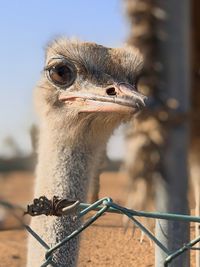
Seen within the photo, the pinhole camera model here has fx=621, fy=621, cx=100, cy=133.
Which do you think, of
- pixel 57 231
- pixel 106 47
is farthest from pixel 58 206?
pixel 106 47

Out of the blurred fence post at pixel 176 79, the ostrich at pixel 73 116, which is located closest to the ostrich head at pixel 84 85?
the ostrich at pixel 73 116

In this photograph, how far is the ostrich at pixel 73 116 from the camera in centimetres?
180

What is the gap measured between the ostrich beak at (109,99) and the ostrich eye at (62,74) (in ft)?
0.16

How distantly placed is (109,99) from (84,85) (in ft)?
0.83

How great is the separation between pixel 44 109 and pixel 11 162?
1070mm

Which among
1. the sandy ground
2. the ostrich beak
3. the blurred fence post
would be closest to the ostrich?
the ostrich beak

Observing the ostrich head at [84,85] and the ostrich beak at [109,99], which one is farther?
the ostrich head at [84,85]

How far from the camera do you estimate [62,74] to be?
2305 millimetres

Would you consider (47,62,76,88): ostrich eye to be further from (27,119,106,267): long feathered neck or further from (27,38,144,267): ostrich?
(27,119,106,267): long feathered neck

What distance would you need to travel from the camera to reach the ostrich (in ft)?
5.91

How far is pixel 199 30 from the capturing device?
2.48ft

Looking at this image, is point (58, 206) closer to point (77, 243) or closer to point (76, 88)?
point (77, 243)

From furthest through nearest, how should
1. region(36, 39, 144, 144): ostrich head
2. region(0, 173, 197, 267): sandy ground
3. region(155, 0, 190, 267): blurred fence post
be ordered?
region(0, 173, 197, 267): sandy ground < region(36, 39, 144, 144): ostrich head < region(155, 0, 190, 267): blurred fence post

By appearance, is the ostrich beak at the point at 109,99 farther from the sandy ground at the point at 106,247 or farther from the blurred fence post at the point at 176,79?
the sandy ground at the point at 106,247
